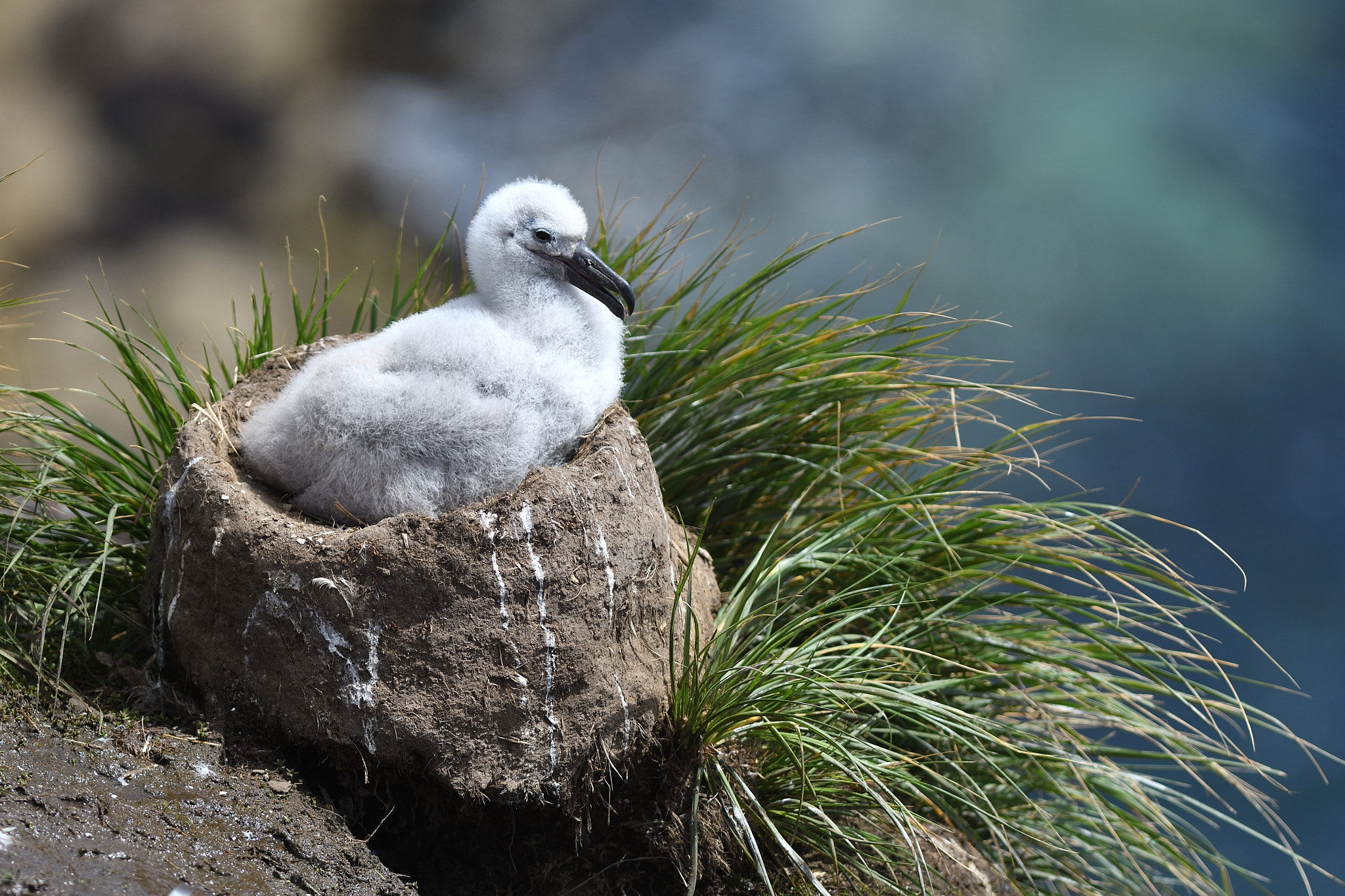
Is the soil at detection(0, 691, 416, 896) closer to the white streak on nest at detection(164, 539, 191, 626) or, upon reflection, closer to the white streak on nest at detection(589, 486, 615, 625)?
the white streak on nest at detection(164, 539, 191, 626)

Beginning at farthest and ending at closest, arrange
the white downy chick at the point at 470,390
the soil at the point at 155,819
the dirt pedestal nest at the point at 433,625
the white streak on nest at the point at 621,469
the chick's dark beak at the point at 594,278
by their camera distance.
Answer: the chick's dark beak at the point at 594,278
the white streak on nest at the point at 621,469
the white downy chick at the point at 470,390
the dirt pedestal nest at the point at 433,625
the soil at the point at 155,819

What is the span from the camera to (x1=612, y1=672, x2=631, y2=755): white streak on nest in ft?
9.25

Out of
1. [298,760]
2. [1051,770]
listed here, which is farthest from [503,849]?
[1051,770]

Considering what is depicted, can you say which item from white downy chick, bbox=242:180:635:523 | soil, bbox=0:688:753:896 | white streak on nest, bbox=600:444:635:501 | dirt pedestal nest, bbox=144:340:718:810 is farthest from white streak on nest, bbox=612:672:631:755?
white downy chick, bbox=242:180:635:523

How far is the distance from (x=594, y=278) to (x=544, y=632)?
1.18 metres

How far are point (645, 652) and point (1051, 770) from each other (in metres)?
2.11

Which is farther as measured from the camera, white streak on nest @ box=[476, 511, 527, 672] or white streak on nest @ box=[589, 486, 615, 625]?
white streak on nest @ box=[589, 486, 615, 625]

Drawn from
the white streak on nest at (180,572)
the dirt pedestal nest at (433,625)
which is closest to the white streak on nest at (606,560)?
the dirt pedestal nest at (433,625)

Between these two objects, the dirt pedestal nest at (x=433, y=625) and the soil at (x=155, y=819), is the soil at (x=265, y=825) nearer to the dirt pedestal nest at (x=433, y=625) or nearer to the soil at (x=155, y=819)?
the soil at (x=155, y=819)

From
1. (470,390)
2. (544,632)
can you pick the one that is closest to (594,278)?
(470,390)

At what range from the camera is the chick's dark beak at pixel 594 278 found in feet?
10.3

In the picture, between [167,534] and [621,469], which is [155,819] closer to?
[167,534]

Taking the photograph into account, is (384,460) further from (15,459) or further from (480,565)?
(15,459)

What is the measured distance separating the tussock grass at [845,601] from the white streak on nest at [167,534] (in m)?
0.28
